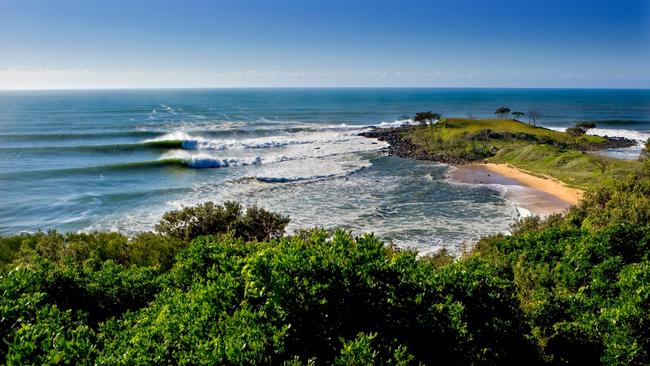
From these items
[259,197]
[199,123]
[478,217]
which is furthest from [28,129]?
[478,217]

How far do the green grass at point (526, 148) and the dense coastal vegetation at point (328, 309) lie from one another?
2974 cm

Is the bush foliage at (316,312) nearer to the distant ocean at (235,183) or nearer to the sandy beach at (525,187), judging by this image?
the distant ocean at (235,183)

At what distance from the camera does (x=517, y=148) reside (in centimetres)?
5788

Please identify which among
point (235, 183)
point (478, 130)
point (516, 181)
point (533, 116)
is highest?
point (533, 116)

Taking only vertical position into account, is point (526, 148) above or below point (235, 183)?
above

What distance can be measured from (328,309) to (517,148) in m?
57.6

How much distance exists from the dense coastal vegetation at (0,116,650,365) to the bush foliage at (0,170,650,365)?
0.02 meters

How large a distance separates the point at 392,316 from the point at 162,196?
36.0 meters

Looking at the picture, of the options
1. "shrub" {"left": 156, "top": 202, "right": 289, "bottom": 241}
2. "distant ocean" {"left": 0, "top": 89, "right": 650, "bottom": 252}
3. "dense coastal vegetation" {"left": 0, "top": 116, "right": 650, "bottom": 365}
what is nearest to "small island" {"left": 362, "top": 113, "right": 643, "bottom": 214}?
"distant ocean" {"left": 0, "top": 89, "right": 650, "bottom": 252}

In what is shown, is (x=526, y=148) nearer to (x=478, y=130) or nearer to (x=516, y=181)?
(x=516, y=181)

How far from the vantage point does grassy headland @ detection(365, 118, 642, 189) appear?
146ft

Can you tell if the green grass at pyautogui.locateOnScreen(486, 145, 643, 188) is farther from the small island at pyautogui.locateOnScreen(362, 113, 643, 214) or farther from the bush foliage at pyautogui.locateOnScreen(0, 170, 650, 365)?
the bush foliage at pyautogui.locateOnScreen(0, 170, 650, 365)

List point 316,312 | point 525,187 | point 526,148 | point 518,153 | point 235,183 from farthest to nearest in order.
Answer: point 518,153 < point 526,148 < point 235,183 < point 525,187 < point 316,312

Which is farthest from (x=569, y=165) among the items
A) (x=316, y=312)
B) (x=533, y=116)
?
(x=533, y=116)
